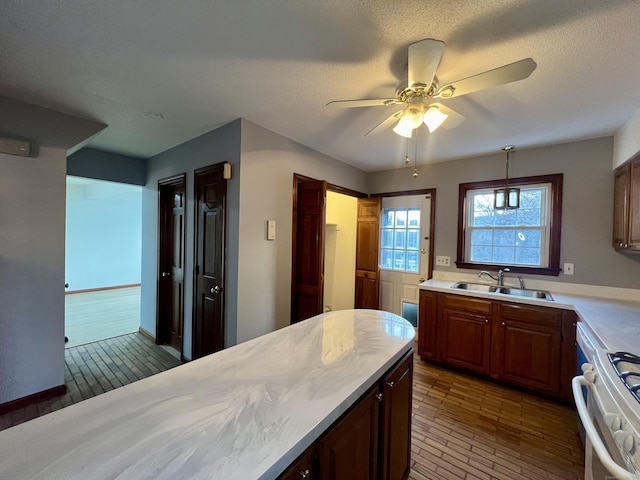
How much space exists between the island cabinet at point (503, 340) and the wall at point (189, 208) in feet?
7.10

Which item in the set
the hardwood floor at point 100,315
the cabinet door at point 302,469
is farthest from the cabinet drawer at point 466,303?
the hardwood floor at point 100,315

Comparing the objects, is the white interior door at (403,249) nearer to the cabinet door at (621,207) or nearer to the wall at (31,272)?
the cabinet door at (621,207)

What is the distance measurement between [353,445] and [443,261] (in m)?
2.96

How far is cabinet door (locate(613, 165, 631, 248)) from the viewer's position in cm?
225

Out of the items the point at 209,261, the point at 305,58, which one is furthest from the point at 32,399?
the point at 305,58

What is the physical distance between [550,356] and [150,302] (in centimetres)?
470

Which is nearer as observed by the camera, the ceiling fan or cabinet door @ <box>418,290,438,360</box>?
the ceiling fan

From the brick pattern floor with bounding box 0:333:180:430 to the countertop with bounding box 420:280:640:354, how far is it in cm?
334

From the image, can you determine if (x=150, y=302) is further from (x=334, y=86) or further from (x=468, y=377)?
(x=468, y=377)

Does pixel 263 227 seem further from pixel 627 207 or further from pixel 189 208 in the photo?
pixel 627 207

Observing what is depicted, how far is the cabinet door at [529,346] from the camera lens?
2.44 meters

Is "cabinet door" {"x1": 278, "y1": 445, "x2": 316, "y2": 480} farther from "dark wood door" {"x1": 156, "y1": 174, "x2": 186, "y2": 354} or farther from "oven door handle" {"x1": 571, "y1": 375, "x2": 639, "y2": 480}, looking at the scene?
"dark wood door" {"x1": 156, "y1": 174, "x2": 186, "y2": 354}

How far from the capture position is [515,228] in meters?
3.13

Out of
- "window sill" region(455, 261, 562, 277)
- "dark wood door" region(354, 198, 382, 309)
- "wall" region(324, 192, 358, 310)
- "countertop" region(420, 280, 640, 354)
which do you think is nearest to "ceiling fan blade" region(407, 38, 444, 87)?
"countertop" region(420, 280, 640, 354)
